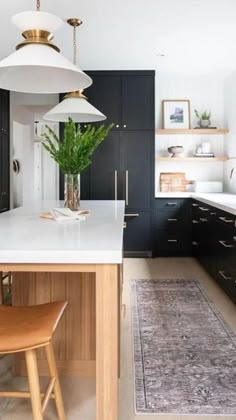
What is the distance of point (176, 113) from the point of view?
6172mm

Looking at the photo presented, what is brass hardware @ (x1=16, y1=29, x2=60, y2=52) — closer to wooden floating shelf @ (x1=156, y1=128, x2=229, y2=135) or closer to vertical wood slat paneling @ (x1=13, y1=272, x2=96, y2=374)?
vertical wood slat paneling @ (x1=13, y1=272, x2=96, y2=374)

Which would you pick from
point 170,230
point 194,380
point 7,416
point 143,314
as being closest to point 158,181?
point 170,230

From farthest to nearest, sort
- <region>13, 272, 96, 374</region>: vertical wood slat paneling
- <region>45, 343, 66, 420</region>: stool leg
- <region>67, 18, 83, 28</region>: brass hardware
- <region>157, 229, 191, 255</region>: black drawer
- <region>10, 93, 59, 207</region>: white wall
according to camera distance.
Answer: <region>10, 93, 59, 207</region>: white wall
<region>157, 229, 191, 255</region>: black drawer
<region>67, 18, 83, 28</region>: brass hardware
<region>13, 272, 96, 374</region>: vertical wood slat paneling
<region>45, 343, 66, 420</region>: stool leg

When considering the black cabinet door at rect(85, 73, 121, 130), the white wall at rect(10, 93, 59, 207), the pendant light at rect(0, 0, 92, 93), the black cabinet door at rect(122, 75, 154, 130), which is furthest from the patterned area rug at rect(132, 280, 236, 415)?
the white wall at rect(10, 93, 59, 207)

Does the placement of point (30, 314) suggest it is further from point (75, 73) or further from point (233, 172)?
point (233, 172)

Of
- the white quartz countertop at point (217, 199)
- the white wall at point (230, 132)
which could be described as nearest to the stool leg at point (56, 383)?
the white quartz countertop at point (217, 199)

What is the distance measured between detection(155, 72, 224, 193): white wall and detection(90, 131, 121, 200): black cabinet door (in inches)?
33.2

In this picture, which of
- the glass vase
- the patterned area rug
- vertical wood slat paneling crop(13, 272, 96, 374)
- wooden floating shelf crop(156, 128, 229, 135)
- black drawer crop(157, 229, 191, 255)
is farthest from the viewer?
wooden floating shelf crop(156, 128, 229, 135)

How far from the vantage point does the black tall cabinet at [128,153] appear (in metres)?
5.64

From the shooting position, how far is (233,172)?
571 cm

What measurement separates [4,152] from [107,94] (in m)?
1.68

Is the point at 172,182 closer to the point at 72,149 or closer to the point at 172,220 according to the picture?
the point at 172,220

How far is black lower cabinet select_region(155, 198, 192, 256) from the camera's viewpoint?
566 centimetres

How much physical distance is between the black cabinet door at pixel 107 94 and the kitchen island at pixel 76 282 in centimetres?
347
